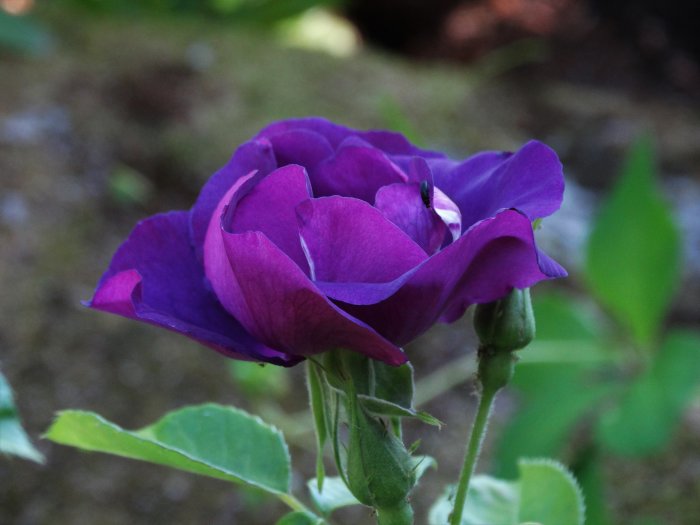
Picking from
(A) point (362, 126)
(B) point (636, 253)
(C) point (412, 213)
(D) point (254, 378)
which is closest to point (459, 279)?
(C) point (412, 213)

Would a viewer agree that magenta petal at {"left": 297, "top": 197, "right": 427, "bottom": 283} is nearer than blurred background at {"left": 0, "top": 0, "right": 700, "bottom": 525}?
Yes

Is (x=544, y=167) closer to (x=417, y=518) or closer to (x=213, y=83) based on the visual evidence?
(x=417, y=518)

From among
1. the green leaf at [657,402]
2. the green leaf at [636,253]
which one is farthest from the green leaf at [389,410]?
the green leaf at [636,253]

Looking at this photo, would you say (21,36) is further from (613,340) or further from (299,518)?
(299,518)

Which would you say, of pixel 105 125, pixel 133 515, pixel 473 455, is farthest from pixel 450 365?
pixel 473 455

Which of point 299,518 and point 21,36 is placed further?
point 21,36

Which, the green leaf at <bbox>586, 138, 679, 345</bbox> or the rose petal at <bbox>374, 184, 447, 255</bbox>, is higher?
the rose petal at <bbox>374, 184, 447, 255</bbox>

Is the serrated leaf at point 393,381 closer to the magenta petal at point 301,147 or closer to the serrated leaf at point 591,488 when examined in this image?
the magenta petal at point 301,147

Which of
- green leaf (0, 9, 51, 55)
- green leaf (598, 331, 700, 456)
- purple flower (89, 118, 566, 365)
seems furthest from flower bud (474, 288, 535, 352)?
green leaf (0, 9, 51, 55)

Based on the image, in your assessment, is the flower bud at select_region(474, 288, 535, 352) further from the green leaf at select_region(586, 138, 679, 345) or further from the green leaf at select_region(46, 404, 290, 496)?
the green leaf at select_region(586, 138, 679, 345)
